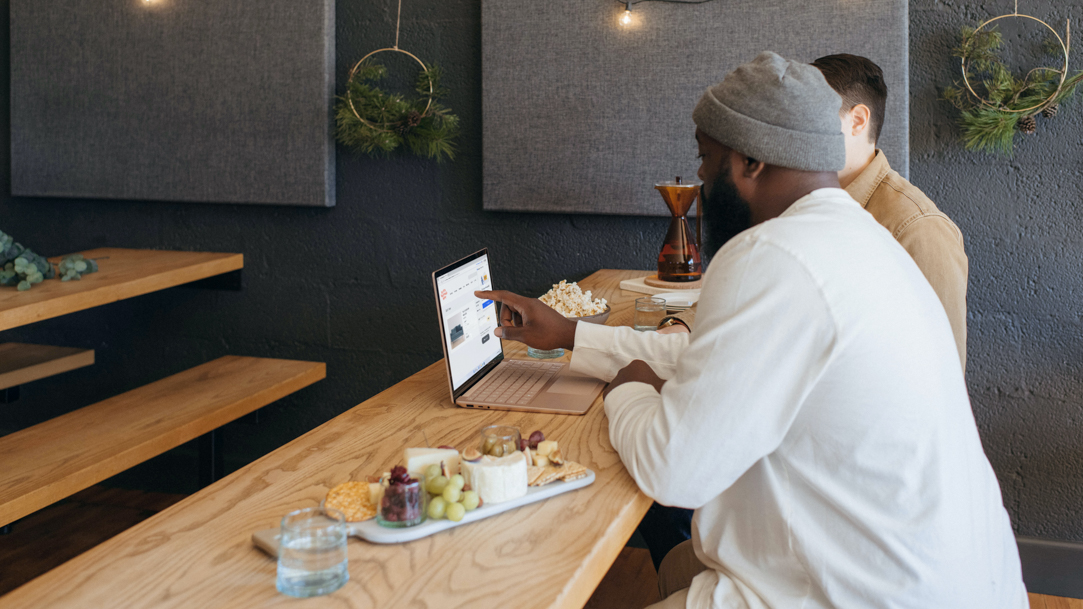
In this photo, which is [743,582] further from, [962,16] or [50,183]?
[50,183]

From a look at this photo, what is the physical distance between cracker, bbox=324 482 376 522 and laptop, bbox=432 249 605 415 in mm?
399

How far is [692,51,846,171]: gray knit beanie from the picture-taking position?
1.07 m

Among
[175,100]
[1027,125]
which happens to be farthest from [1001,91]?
[175,100]

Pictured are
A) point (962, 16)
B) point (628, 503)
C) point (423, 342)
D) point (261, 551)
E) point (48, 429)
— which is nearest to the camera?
point (261, 551)

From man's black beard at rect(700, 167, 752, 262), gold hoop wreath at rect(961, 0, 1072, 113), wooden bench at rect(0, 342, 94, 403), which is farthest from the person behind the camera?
wooden bench at rect(0, 342, 94, 403)

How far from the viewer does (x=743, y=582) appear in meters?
1.06

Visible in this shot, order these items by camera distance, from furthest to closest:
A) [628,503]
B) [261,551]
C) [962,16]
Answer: [962,16] < [628,503] < [261,551]

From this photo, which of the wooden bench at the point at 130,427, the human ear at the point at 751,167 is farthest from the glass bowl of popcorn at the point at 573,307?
the wooden bench at the point at 130,427

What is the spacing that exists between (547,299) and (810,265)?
994mm

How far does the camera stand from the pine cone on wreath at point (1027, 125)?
227 cm

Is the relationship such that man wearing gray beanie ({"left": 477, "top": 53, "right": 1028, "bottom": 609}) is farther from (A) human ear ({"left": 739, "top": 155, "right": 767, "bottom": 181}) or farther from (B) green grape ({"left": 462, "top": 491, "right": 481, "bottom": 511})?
(B) green grape ({"left": 462, "top": 491, "right": 481, "bottom": 511})

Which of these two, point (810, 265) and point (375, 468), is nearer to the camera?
point (810, 265)

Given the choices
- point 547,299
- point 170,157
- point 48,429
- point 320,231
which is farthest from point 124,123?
point 547,299

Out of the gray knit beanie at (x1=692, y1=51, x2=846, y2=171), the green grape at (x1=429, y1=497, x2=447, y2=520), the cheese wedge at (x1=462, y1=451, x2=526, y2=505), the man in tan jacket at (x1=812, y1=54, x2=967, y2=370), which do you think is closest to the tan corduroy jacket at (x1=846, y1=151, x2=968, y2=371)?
the man in tan jacket at (x1=812, y1=54, x2=967, y2=370)
